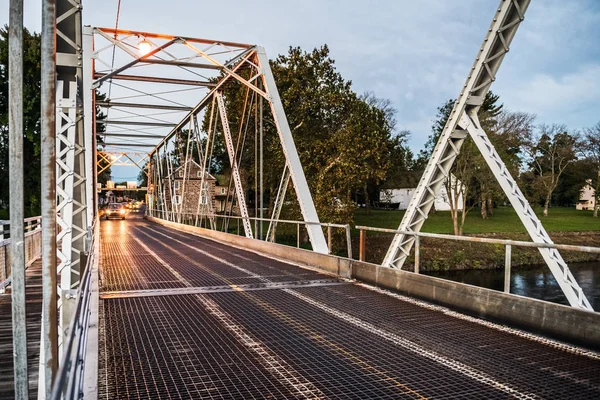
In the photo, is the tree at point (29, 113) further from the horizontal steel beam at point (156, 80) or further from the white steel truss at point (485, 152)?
the white steel truss at point (485, 152)

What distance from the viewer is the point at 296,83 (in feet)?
87.2

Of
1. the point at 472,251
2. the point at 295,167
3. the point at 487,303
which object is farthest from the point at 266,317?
the point at 472,251

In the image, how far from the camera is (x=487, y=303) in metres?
7.19

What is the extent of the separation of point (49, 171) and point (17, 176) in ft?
0.90

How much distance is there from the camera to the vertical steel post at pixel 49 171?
3599mm

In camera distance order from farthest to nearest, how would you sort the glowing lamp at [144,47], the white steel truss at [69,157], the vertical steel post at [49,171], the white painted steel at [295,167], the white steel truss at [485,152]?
the glowing lamp at [144,47] < the white painted steel at [295,167] < the white steel truss at [485,152] < the white steel truss at [69,157] < the vertical steel post at [49,171]

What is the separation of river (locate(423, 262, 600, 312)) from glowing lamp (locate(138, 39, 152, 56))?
65.2ft

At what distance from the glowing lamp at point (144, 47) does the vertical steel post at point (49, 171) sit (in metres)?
11.2

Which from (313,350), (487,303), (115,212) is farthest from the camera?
(115,212)

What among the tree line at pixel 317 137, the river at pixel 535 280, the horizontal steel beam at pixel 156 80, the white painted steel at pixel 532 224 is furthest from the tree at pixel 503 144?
A: the white painted steel at pixel 532 224

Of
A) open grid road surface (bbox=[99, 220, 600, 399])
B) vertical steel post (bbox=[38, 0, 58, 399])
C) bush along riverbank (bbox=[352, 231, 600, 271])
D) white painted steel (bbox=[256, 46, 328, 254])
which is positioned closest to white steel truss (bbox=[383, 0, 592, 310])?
open grid road surface (bbox=[99, 220, 600, 399])

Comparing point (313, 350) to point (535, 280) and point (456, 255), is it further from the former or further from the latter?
point (456, 255)

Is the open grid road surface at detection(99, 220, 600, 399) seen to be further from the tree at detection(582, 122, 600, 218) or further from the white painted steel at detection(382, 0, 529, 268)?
the tree at detection(582, 122, 600, 218)

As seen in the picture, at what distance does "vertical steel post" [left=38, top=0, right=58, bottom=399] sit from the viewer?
3599 millimetres
